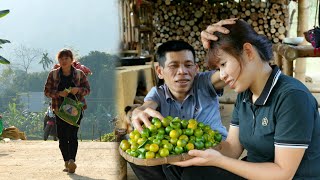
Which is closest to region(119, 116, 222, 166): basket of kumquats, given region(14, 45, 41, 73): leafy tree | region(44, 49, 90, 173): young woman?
region(44, 49, 90, 173): young woman

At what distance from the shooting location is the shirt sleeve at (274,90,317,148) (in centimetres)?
124

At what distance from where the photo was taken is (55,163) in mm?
4078

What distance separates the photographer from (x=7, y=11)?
3.64 meters

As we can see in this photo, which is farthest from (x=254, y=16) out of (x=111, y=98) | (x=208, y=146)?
(x=208, y=146)

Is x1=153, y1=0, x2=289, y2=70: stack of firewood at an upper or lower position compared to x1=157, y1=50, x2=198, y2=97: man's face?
upper

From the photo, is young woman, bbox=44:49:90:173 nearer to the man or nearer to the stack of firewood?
the man

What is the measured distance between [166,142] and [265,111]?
36cm

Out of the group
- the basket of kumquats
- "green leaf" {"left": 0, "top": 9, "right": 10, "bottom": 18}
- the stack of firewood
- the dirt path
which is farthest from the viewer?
the stack of firewood

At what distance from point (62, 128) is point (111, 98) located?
0.67 metres

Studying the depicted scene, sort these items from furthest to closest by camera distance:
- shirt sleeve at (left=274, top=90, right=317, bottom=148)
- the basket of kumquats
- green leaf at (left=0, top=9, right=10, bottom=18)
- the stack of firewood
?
1. the stack of firewood
2. green leaf at (left=0, top=9, right=10, bottom=18)
3. the basket of kumquats
4. shirt sleeve at (left=274, top=90, right=317, bottom=148)

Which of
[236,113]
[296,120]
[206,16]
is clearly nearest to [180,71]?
[236,113]

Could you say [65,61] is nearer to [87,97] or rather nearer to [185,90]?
[87,97]

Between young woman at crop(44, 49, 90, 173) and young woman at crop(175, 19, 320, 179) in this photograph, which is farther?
young woman at crop(44, 49, 90, 173)

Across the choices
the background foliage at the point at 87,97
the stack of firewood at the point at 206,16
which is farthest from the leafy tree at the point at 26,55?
the stack of firewood at the point at 206,16
